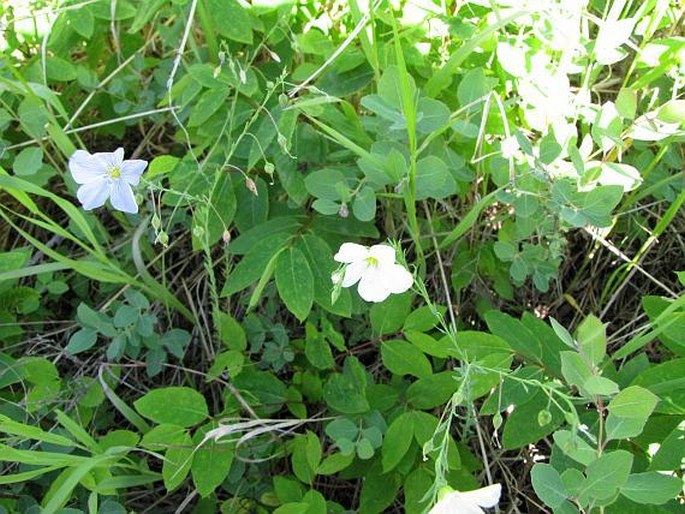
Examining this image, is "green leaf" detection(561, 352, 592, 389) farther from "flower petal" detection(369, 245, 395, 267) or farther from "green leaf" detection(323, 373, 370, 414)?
"green leaf" detection(323, 373, 370, 414)

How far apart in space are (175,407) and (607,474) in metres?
0.73

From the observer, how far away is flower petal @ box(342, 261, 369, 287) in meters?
1.23

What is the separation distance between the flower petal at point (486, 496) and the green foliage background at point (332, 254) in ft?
0.76

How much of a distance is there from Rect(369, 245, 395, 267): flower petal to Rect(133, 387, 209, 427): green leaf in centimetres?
44

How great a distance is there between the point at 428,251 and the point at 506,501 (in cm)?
51

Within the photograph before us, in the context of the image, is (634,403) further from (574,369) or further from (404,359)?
(404,359)

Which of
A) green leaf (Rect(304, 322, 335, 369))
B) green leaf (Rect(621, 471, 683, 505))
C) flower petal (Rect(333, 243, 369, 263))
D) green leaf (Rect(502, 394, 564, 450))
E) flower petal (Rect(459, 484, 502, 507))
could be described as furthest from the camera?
green leaf (Rect(304, 322, 335, 369))

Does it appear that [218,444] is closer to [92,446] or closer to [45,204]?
[92,446]

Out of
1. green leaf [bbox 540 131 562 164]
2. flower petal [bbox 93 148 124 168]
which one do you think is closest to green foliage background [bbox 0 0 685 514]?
green leaf [bbox 540 131 562 164]

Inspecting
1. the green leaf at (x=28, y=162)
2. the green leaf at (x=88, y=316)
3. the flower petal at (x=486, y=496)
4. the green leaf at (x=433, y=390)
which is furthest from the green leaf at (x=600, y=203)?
the green leaf at (x=28, y=162)

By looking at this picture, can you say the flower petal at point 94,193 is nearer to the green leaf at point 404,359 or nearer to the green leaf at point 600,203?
the green leaf at point 404,359

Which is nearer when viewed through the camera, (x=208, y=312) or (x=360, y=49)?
(x=360, y=49)

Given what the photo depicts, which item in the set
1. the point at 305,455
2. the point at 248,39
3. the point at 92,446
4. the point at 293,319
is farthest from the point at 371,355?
the point at 248,39

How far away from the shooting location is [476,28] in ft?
5.23
